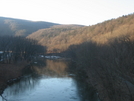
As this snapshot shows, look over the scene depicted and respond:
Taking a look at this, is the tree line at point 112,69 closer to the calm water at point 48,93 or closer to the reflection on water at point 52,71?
the calm water at point 48,93

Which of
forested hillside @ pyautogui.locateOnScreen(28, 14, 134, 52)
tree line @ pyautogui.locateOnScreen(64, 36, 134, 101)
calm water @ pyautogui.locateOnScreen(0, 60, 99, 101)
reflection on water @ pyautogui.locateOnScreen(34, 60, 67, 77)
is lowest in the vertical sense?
calm water @ pyautogui.locateOnScreen(0, 60, 99, 101)

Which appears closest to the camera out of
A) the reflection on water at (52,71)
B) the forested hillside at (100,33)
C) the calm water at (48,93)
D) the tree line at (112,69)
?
the tree line at (112,69)

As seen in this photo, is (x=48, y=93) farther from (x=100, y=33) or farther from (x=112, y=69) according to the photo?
(x=100, y=33)

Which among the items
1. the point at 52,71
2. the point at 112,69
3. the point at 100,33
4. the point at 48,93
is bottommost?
the point at 48,93

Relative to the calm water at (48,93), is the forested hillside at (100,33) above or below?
above

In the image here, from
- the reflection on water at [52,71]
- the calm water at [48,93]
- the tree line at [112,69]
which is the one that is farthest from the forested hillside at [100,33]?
the calm water at [48,93]

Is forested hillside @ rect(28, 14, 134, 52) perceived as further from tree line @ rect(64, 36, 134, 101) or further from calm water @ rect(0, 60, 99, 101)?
calm water @ rect(0, 60, 99, 101)

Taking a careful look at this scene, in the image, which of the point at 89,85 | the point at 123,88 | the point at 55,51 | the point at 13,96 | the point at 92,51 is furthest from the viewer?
the point at 55,51

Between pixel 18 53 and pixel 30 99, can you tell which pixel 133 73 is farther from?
pixel 18 53

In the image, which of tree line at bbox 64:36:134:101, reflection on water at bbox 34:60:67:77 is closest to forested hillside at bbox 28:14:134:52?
tree line at bbox 64:36:134:101

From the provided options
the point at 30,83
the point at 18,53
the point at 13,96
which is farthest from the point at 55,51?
the point at 13,96

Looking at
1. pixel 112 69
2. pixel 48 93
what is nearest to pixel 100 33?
pixel 112 69
